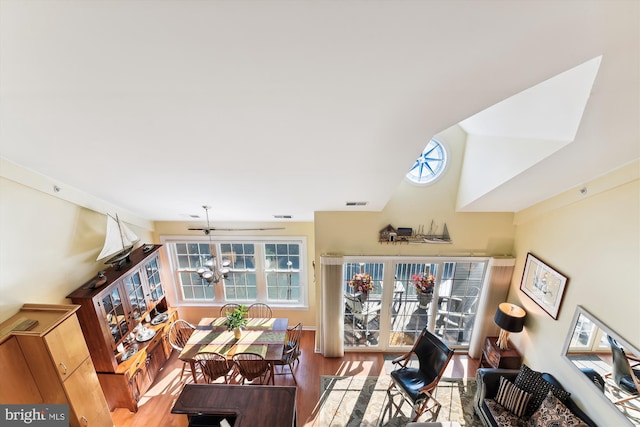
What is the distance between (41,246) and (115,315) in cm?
123

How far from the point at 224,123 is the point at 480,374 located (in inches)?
170

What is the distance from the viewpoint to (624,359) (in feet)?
8.93

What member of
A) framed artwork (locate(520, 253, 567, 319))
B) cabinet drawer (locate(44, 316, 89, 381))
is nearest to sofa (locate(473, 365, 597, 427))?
framed artwork (locate(520, 253, 567, 319))

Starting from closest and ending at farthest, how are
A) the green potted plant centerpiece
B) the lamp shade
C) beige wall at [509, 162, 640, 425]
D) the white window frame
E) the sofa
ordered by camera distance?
beige wall at [509, 162, 640, 425] → the sofa → the lamp shade → the green potted plant centerpiece → the white window frame

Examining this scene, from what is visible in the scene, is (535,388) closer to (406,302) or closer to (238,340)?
(406,302)

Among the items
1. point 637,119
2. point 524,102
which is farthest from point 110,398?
point 637,119

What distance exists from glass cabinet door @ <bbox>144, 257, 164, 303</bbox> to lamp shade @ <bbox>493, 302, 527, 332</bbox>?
5.39 meters

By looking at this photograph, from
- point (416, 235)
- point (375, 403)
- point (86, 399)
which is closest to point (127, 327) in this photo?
point (86, 399)

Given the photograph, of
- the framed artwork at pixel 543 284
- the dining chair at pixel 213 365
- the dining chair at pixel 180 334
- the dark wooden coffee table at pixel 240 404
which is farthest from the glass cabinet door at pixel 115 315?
the framed artwork at pixel 543 284

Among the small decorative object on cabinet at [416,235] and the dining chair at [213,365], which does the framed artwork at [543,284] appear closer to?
the small decorative object on cabinet at [416,235]

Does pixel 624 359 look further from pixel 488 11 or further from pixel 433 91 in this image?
pixel 488 11

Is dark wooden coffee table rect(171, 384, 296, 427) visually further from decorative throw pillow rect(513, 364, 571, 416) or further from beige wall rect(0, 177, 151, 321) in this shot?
decorative throw pillow rect(513, 364, 571, 416)

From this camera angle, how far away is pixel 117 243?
397cm

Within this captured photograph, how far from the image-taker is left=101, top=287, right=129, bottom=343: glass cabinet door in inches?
142
